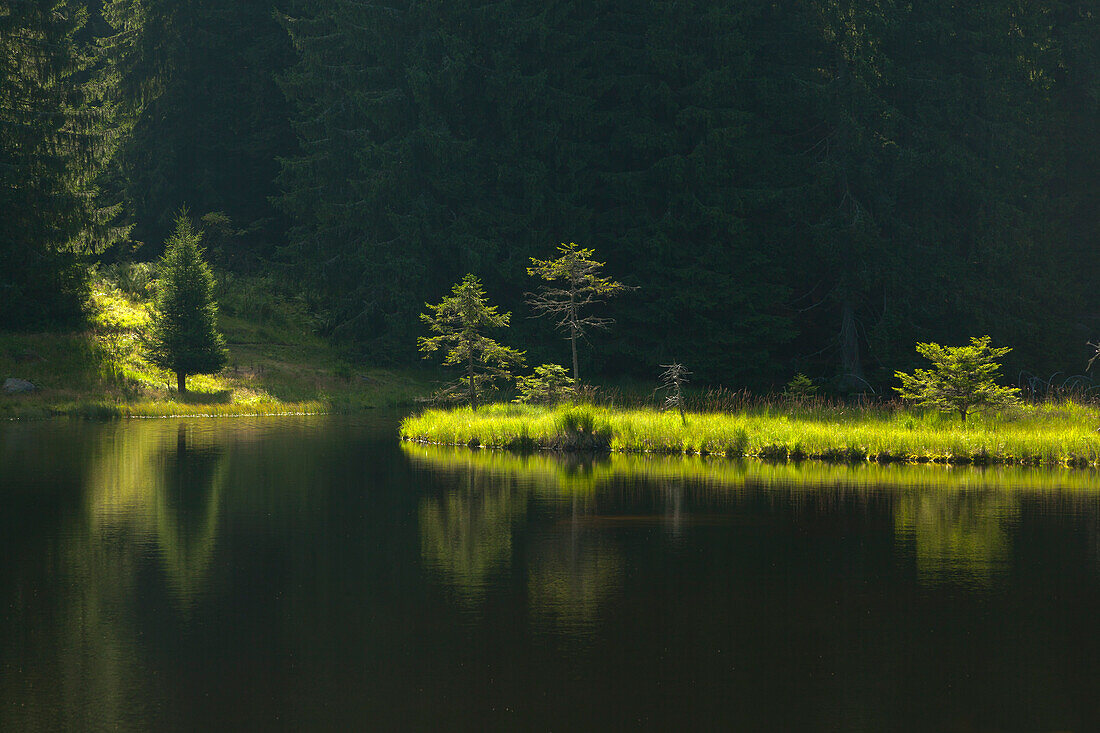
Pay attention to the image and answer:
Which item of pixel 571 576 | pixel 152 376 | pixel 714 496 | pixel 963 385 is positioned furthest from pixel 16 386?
pixel 571 576

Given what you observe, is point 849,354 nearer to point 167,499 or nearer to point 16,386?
point 16,386

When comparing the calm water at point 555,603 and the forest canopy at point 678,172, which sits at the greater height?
the forest canopy at point 678,172

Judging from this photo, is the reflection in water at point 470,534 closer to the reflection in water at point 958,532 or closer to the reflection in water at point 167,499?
the reflection in water at point 167,499

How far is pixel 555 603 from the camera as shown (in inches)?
501

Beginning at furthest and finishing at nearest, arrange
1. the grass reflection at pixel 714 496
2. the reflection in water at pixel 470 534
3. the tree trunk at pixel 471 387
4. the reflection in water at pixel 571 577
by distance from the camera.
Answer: the tree trunk at pixel 471 387
the grass reflection at pixel 714 496
the reflection in water at pixel 470 534
the reflection in water at pixel 571 577

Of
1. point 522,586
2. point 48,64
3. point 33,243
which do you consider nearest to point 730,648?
point 522,586

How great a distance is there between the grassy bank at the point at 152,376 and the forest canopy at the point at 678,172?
7.61 ft

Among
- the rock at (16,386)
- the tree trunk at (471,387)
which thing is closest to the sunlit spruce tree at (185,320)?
the rock at (16,386)

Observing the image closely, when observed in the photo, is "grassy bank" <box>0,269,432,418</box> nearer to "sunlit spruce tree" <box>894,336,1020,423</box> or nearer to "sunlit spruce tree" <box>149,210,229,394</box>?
"sunlit spruce tree" <box>149,210,229,394</box>

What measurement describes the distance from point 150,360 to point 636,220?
71.7 feet

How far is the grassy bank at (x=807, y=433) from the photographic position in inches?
979

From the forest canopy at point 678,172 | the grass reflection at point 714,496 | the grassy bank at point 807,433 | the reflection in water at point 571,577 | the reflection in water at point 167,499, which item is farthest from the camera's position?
the forest canopy at point 678,172

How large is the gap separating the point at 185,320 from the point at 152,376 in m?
2.93

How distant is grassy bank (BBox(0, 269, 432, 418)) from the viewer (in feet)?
135
